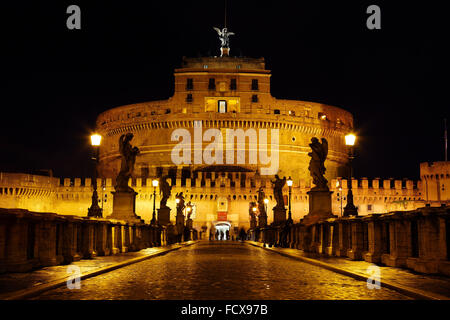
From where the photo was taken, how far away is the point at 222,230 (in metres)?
59.6

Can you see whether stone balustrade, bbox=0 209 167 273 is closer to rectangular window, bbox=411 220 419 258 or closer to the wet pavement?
the wet pavement

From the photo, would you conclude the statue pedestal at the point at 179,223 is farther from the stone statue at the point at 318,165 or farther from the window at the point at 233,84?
the window at the point at 233,84

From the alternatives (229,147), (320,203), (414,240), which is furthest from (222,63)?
(414,240)

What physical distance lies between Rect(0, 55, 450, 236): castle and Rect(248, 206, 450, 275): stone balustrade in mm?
42240

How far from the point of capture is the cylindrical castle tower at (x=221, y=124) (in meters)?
67.2

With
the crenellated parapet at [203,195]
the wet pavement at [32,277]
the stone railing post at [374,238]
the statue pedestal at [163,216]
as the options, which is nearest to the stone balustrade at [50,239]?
the wet pavement at [32,277]

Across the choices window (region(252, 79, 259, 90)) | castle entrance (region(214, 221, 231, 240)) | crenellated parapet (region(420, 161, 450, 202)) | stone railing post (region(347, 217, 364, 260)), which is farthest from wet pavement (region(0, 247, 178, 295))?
window (region(252, 79, 259, 90))

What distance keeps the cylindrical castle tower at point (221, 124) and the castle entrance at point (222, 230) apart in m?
8.56

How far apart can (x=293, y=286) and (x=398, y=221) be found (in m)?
3.34

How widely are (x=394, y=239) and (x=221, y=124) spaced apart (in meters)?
57.3

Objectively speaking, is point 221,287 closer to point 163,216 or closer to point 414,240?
point 414,240
